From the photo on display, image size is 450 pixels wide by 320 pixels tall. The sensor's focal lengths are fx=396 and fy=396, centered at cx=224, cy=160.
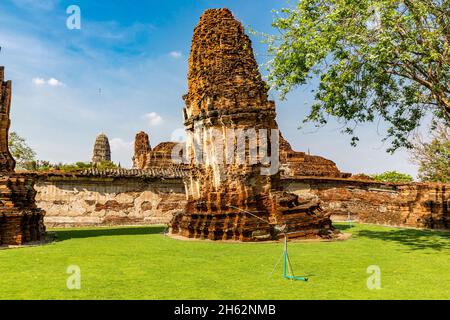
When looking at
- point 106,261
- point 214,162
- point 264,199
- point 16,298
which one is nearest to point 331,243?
point 264,199

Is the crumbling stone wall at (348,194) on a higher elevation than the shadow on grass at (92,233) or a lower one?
higher

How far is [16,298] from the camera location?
5621 mm

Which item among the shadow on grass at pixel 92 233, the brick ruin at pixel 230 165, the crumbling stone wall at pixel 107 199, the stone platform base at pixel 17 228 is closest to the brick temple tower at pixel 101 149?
Result: the crumbling stone wall at pixel 107 199

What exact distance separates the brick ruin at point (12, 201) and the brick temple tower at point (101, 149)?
5573 centimetres

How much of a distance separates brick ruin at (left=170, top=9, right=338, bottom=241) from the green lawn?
1357 mm

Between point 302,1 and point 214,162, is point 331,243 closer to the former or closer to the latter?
point 214,162

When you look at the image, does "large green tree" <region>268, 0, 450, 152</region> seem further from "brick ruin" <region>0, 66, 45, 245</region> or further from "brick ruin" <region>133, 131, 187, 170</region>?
"brick ruin" <region>133, 131, 187, 170</region>

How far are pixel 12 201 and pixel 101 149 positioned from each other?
58493mm

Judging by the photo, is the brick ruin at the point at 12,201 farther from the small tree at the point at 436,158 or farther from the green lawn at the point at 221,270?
the small tree at the point at 436,158

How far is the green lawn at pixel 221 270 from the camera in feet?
19.4

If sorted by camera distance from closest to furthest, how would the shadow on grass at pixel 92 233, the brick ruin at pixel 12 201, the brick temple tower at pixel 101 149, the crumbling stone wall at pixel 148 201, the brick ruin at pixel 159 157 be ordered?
the brick ruin at pixel 12 201 → the shadow on grass at pixel 92 233 → the crumbling stone wall at pixel 148 201 → the brick ruin at pixel 159 157 → the brick temple tower at pixel 101 149

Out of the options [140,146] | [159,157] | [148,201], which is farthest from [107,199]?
[140,146]

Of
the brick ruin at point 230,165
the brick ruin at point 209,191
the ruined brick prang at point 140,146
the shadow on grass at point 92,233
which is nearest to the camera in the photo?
the brick ruin at point 209,191

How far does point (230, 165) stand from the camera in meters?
14.4
